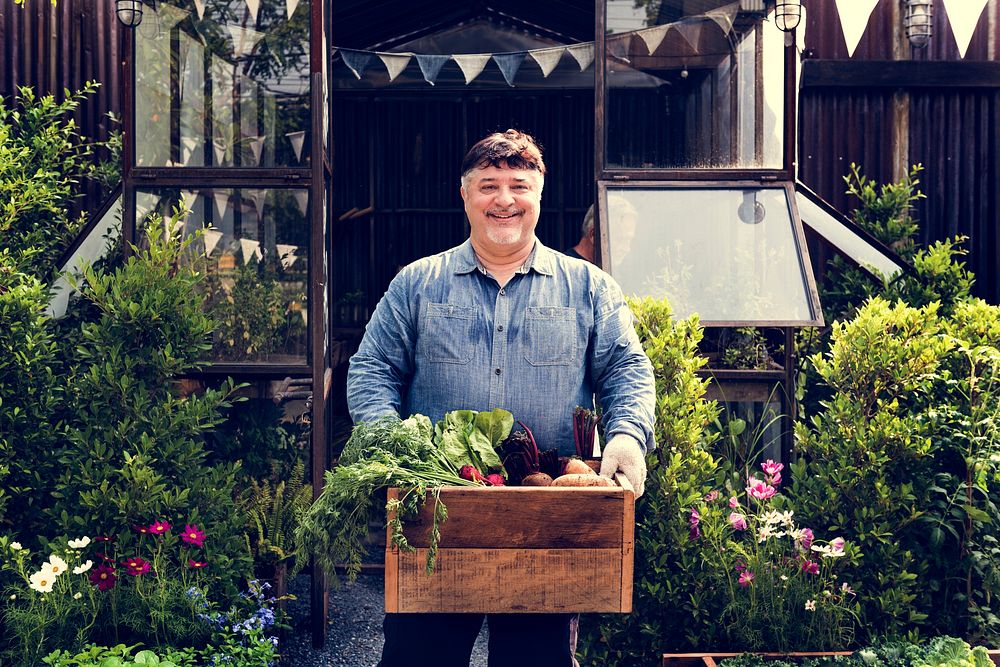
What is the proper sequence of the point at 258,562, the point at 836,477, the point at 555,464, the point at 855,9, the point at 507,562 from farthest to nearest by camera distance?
the point at 855,9 < the point at 258,562 < the point at 836,477 < the point at 555,464 < the point at 507,562

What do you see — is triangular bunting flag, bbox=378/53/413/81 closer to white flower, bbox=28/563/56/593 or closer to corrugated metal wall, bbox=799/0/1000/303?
corrugated metal wall, bbox=799/0/1000/303

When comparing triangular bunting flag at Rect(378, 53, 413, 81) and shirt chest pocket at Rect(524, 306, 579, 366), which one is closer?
shirt chest pocket at Rect(524, 306, 579, 366)

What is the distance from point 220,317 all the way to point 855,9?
4.57 metres

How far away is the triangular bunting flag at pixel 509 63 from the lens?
672 cm

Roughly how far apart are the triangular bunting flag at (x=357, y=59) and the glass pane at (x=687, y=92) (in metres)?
2.31

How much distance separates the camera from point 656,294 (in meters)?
4.89

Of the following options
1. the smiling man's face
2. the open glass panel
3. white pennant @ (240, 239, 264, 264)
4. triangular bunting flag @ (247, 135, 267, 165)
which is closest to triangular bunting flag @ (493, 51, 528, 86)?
the open glass panel

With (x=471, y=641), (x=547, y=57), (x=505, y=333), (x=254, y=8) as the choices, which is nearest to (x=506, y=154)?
(x=505, y=333)

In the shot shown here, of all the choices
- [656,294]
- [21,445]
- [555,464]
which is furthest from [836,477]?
[21,445]

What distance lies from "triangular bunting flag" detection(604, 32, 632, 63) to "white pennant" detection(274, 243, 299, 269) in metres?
2.07

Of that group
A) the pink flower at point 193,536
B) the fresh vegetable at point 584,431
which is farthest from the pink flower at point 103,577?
the fresh vegetable at point 584,431

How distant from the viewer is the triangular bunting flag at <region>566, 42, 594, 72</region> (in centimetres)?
669

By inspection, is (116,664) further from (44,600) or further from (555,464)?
(555,464)

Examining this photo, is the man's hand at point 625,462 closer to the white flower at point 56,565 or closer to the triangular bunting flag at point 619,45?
the white flower at point 56,565
